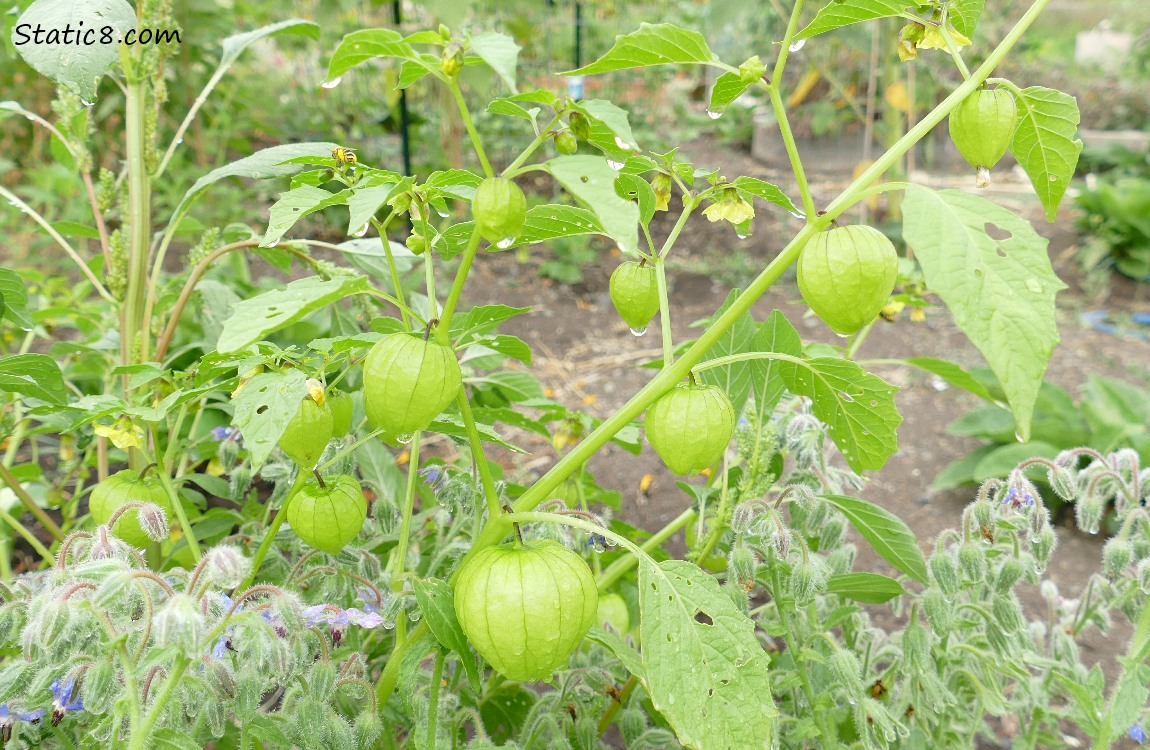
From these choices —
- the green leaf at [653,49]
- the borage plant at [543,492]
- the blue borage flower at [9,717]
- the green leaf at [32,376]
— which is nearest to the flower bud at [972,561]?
the borage plant at [543,492]

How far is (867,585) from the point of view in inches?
49.5

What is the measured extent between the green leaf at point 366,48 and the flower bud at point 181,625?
19.6 inches

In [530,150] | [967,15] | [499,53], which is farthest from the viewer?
[967,15]

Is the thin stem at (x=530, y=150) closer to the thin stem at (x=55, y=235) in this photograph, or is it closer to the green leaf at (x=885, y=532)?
the green leaf at (x=885, y=532)

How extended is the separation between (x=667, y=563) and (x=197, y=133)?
340 centimetres

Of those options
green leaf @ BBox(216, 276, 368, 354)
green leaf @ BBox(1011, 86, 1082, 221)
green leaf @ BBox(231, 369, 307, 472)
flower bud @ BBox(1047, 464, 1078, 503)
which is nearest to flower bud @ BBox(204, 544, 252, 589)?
green leaf @ BBox(231, 369, 307, 472)

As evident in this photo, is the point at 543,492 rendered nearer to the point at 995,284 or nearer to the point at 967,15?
the point at 995,284

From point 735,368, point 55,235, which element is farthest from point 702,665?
point 55,235

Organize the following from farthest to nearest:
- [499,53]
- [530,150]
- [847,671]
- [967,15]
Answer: [847,671]
[967,15]
[530,150]
[499,53]

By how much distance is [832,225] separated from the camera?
0.84 m

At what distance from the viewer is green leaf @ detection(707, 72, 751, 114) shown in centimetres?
88

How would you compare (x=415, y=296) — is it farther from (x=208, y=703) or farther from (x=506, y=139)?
(x=506, y=139)

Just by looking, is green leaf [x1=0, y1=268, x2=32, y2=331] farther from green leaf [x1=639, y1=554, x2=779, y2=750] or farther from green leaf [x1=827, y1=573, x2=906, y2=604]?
green leaf [x1=827, y1=573, x2=906, y2=604]

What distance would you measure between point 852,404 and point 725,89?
0.38 m
